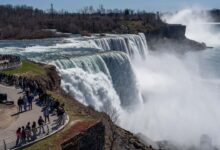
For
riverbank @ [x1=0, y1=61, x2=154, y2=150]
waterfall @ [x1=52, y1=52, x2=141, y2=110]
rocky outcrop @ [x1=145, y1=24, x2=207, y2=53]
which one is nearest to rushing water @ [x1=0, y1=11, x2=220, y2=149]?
waterfall @ [x1=52, y1=52, x2=141, y2=110]

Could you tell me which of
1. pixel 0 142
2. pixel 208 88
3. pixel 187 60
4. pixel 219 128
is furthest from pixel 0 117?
pixel 187 60

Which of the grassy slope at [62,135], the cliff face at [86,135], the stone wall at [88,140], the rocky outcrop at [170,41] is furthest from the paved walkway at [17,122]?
the rocky outcrop at [170,41]

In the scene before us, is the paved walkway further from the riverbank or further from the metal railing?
the riverbank

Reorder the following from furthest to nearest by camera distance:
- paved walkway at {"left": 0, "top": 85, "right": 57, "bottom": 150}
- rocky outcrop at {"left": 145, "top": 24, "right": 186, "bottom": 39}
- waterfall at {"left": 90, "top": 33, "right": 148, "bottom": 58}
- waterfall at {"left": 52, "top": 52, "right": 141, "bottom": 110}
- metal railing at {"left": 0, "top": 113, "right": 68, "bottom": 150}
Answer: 1. rocky outcrop at {"left": 145, "top": 24, "right": 186, "bottom": 39}
2. waterfall at {"left": 90, "top": 33, "right": 148, "bottom": 58}
3. waterfall at {"left": 52, "top": 52, "right": 141, "bottom": 110}
4. paved walkway at {"left": 0, "top": 85, "right": 57, "bottom": 150}
5. metal railing at {"left": 0, "top": 113, "right": 68, "bottom": 150}

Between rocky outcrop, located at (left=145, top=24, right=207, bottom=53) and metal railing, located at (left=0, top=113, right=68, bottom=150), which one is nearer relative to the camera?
metal railing, located at (left=0, top=113, right=68, bottom=150)

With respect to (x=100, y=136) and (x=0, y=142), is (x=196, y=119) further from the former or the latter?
(x=0, y=142)

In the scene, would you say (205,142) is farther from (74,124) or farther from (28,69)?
(74,124)
